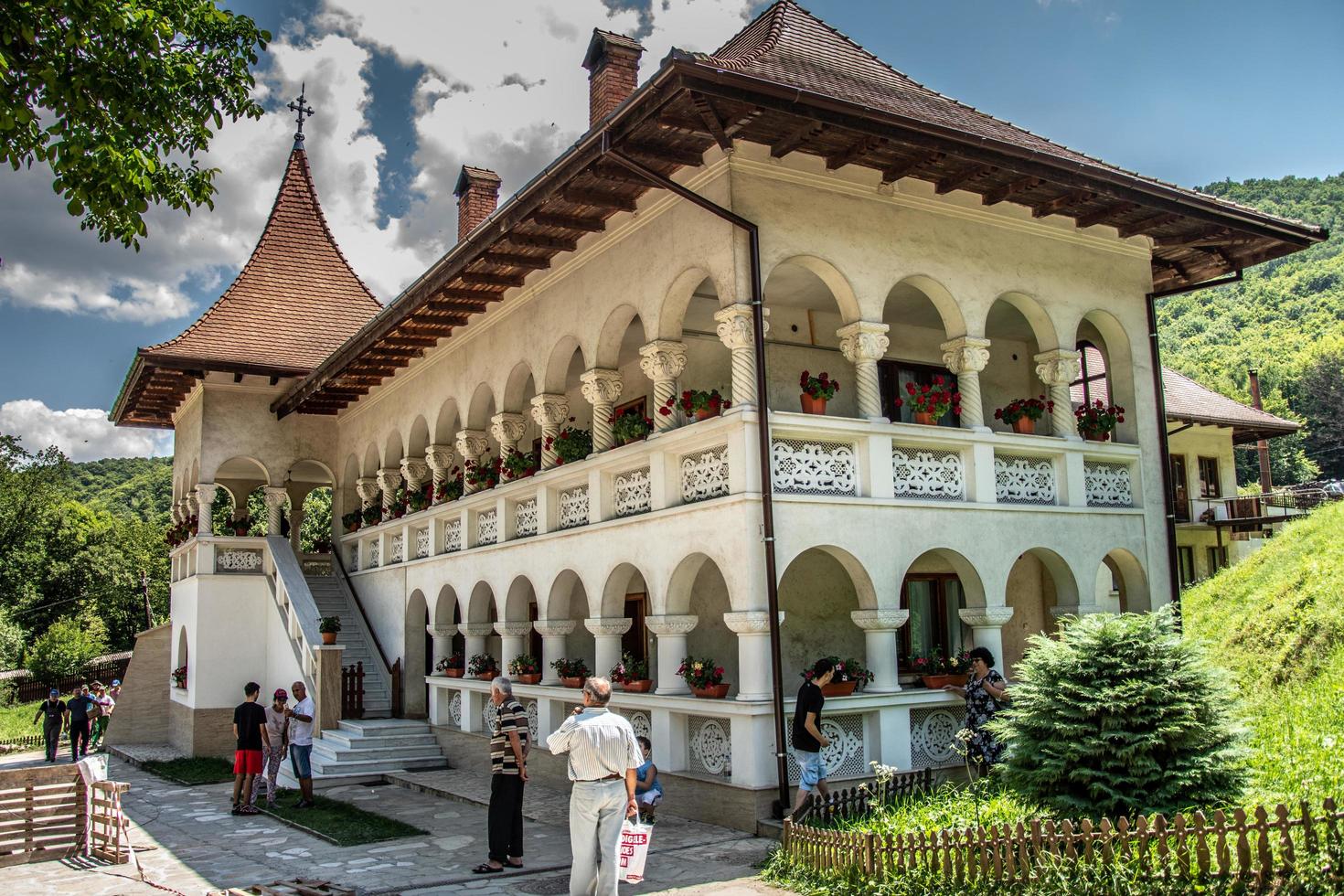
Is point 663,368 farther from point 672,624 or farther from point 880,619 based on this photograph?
point 880,619

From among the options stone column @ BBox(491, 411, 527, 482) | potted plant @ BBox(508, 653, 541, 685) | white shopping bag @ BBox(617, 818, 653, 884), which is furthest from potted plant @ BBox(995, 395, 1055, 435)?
white shopping bag @ BBox(617, 818, 653, 884)

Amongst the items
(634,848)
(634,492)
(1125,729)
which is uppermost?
(634,492)

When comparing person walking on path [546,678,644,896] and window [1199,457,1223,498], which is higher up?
window [1199,457,1223,498]

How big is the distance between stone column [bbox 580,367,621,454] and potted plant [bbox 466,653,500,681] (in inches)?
178

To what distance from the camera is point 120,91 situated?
775 cm

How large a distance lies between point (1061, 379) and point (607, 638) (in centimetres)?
637

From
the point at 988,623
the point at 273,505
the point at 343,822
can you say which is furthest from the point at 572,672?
the point at 273,505

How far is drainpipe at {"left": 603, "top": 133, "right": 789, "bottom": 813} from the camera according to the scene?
10883mm

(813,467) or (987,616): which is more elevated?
(813,467)

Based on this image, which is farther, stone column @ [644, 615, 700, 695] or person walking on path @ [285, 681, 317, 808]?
person walking on path @ [285, 681, 317, 808]

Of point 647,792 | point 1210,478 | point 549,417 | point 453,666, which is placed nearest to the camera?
point 647,792

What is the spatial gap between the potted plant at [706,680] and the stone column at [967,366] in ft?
13.4

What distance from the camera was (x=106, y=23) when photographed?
23.7 feet

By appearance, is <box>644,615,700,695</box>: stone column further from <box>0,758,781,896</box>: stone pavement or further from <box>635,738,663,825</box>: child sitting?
<box>0,758,781,896</box>: stone pavement
